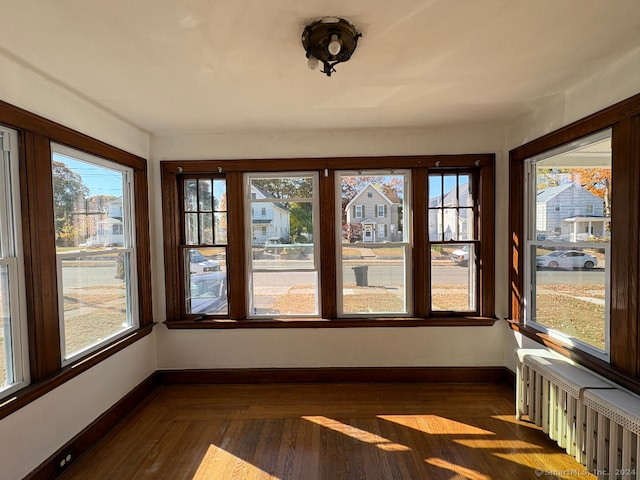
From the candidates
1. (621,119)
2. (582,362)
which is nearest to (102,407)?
(582,362)

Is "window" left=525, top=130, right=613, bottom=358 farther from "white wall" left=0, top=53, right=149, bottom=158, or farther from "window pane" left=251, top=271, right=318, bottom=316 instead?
"white wall" left=0, top=53, right=149, bottom=158

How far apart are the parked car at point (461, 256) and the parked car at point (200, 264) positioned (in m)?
2.43

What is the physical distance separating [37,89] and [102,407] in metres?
2.30

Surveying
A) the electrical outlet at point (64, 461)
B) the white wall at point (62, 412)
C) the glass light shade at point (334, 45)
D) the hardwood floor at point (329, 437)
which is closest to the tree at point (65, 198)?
the white wall at point (62, 412)

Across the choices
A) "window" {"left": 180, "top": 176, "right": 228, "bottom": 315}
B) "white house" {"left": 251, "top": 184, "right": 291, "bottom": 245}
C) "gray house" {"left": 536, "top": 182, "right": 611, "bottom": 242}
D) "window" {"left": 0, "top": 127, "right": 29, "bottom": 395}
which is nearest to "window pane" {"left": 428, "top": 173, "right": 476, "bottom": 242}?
"gray house" {"left": 536, "top": 182, "right": 611, "bottom": 242}

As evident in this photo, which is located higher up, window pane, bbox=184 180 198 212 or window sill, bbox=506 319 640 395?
window pane, bbox=184 180 198 212

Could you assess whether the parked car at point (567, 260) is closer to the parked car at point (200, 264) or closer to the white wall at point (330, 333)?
the white wall at point (330, 333)

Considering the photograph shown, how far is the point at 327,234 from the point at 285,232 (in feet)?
1.43

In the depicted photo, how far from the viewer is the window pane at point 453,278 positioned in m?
3.36

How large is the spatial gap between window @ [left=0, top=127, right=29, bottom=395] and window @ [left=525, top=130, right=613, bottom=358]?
12.1 feet

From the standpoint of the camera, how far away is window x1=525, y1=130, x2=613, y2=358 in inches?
88.5

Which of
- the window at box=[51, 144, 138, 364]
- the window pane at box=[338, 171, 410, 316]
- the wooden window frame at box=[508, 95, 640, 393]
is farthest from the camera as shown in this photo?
the window pane at box=[338, 171, 410, 316]

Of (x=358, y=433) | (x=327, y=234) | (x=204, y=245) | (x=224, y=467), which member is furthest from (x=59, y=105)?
(x=358, y=433)

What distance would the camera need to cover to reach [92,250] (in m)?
2.59
